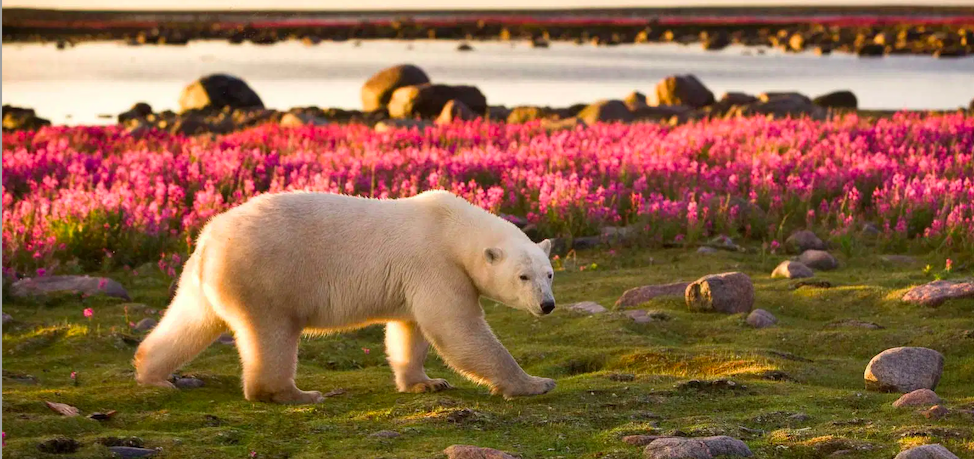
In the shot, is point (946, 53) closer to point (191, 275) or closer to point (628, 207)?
point (628, 207)

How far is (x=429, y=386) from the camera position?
27.7 feet

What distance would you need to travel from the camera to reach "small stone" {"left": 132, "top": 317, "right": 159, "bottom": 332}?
10.7m

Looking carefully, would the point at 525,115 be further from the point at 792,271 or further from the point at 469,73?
the point at 469,73

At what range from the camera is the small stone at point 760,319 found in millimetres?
10336

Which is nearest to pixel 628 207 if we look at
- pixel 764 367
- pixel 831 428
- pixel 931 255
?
pixel 931 255

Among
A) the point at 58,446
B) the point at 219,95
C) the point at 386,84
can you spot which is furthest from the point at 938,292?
the point at 219,95

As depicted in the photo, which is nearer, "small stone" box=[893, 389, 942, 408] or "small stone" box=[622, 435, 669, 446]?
"small stone" box=[622, 435, 669, 446]

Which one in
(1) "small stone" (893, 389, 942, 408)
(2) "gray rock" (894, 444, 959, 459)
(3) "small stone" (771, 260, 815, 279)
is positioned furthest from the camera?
(3) "small stone" (771, 260, 815, 279)

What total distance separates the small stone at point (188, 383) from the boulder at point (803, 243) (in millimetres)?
7900

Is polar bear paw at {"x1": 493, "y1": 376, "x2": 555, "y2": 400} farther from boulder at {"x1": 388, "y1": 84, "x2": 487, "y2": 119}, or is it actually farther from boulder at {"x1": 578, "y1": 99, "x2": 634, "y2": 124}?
boulder at {"x1": 388, "y1": 84, "x2": 487, "y2": 119}

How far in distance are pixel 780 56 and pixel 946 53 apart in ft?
42.4

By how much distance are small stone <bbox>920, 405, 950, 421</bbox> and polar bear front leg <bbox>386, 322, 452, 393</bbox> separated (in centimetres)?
324

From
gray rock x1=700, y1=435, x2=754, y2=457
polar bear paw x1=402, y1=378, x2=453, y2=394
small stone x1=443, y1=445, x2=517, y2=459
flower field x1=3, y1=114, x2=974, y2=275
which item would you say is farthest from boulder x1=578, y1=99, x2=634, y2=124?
small stone x1=443, y1=445, x2=517, y2=459

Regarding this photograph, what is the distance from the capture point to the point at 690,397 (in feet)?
25.1
